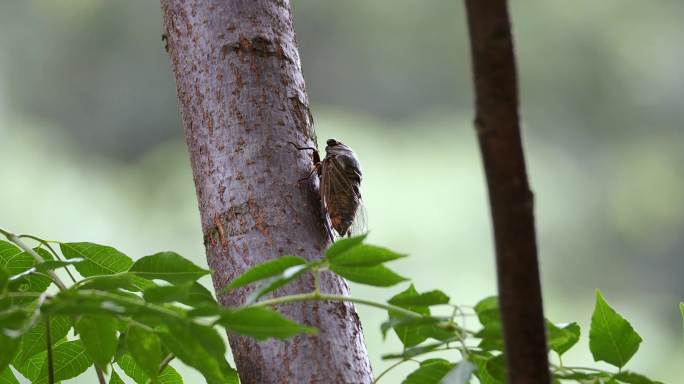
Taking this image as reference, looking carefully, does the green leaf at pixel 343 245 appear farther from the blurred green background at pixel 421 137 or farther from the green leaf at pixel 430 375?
the blurred green background at pixel 421 137

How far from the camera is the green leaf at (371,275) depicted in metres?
0.57

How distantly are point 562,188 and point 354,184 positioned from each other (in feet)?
27.2

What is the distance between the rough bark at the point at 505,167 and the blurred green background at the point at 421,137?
535 cm

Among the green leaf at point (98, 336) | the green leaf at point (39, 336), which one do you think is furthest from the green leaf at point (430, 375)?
the green leaf at point (39, 336)

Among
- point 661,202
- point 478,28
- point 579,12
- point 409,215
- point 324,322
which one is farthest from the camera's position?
point 579,12

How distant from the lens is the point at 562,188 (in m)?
8.91

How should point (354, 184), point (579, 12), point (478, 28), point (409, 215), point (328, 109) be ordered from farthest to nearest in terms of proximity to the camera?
point (579, 12), point (328, 109), point (409, 215), point (354, 184), point (478, 28)

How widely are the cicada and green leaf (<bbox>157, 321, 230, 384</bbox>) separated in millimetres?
269

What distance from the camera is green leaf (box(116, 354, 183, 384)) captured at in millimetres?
755

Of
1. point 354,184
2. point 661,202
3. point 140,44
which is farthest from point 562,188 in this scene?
point 354,184

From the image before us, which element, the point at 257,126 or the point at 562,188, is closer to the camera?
the point at 257,126

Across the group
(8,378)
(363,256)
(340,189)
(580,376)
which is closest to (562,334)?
(580,376)

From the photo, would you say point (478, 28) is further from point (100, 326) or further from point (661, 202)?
point (661, 202)

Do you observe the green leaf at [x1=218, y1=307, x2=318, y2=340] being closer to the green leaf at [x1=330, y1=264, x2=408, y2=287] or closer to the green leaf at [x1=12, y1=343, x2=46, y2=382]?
the green leaf at [x1=330, y1=264, x2=408, y2=287]
